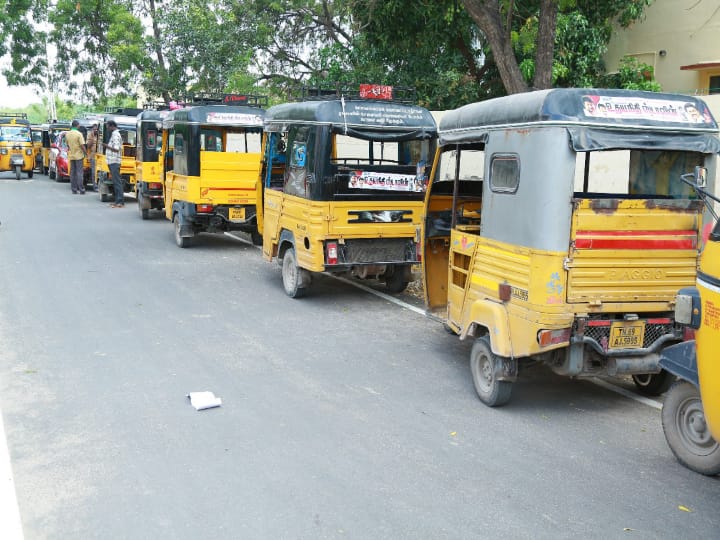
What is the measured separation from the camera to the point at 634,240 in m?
5.67

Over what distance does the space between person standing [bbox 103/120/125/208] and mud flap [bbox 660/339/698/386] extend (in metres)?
18.0

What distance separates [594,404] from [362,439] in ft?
6.87

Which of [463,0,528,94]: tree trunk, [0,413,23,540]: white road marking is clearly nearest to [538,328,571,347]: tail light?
[0,413,23,540]: white road marking

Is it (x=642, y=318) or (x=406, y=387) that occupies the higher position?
(x=642, y=318)

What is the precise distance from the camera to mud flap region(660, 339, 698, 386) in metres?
4.84

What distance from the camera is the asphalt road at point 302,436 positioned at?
4.25m

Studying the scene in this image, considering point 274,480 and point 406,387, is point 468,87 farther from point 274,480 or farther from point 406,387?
point 274,480

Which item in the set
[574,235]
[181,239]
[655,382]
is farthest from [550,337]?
[181,239]

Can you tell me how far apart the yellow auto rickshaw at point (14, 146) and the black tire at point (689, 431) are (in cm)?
3058

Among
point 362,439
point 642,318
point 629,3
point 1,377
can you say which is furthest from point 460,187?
point 629,3

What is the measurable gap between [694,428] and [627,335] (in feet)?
3.08

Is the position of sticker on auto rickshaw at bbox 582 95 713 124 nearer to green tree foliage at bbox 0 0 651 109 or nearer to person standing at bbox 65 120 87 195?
green tree foliage at bbox 0 0 651 109

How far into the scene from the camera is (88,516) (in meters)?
4.23

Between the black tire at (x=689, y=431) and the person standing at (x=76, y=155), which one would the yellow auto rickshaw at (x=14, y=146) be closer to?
the person standing at (x=76, y=155)
